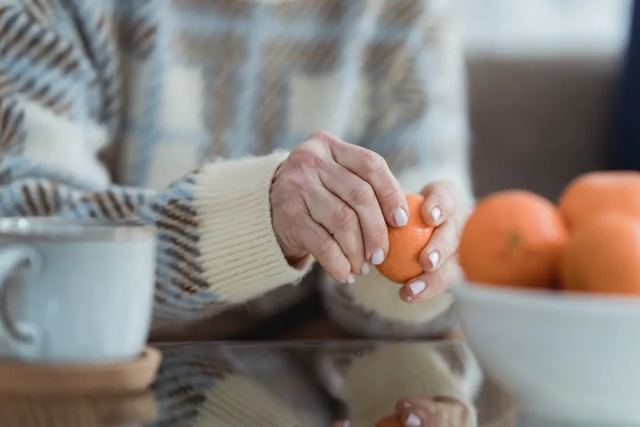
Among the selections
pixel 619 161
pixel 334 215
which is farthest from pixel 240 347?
pixel 619 161

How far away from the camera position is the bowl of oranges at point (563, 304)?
366 millimetres

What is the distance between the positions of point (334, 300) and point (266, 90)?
0.30 metres

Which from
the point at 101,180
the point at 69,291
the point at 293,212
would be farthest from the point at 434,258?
the point at 101,180

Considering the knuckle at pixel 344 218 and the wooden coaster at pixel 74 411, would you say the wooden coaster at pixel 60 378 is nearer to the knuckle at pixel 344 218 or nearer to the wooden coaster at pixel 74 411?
the wooden coaster at pixel 74 411

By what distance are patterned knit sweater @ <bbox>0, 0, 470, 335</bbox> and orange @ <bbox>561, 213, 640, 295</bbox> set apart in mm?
303

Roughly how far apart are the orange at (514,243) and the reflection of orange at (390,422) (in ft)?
0.27

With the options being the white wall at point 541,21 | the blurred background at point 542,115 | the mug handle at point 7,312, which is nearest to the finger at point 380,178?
the mug handle at point 7,312

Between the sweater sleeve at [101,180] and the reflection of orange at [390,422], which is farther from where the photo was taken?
the sweater sleeve at [101,180]

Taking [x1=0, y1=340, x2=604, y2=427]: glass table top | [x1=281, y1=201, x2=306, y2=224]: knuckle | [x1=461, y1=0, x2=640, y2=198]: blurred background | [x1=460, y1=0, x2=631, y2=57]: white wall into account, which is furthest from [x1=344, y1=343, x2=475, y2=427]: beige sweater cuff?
[x1=460, y1=0, x2=631, y2=57]: white wall

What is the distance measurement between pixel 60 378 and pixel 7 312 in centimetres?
4

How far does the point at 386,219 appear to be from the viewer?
55 cm

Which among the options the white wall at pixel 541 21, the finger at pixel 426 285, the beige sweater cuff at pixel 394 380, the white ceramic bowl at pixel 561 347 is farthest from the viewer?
the white wall at pixel 541 21

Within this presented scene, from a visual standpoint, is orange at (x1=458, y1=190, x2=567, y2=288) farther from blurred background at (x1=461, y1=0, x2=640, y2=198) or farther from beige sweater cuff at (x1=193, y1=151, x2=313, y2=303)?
blurred background at (x1=461, y1=0, x2=640, y2=198)

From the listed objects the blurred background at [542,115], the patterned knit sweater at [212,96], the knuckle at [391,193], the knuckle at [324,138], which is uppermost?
the knuckle at [324,138]
